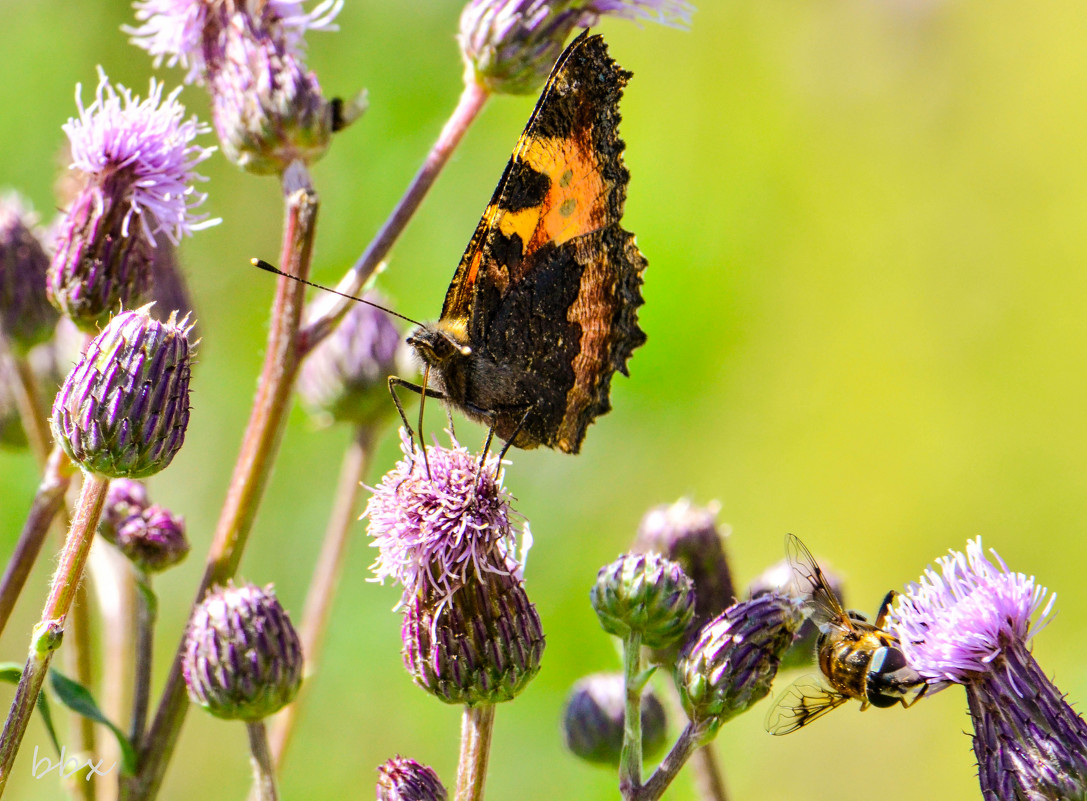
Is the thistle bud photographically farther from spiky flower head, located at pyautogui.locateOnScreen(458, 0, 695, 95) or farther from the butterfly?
spiky flower head, located at pyautogui.locateOnScreen(458, 0, 695, 95)

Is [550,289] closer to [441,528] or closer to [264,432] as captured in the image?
[441,528]

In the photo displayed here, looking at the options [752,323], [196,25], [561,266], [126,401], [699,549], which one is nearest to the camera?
[126,401]

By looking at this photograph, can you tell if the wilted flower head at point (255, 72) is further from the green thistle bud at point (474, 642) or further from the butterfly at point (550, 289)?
the green thistle bud at point (474, 642)

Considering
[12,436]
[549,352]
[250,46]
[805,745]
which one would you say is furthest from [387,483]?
[805,745]

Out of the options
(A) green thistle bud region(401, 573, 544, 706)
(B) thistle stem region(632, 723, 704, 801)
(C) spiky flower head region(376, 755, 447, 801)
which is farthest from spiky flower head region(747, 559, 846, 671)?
(C) spiky flower head region(376, 755, 447, 801)

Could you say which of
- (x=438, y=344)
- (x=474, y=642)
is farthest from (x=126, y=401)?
(x=438, y=344)

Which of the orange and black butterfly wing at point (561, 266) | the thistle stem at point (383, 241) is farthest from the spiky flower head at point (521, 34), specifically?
the orange and black butterfly wing at point (561, 266)

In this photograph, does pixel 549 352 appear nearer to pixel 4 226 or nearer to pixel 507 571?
pixel 507 571
